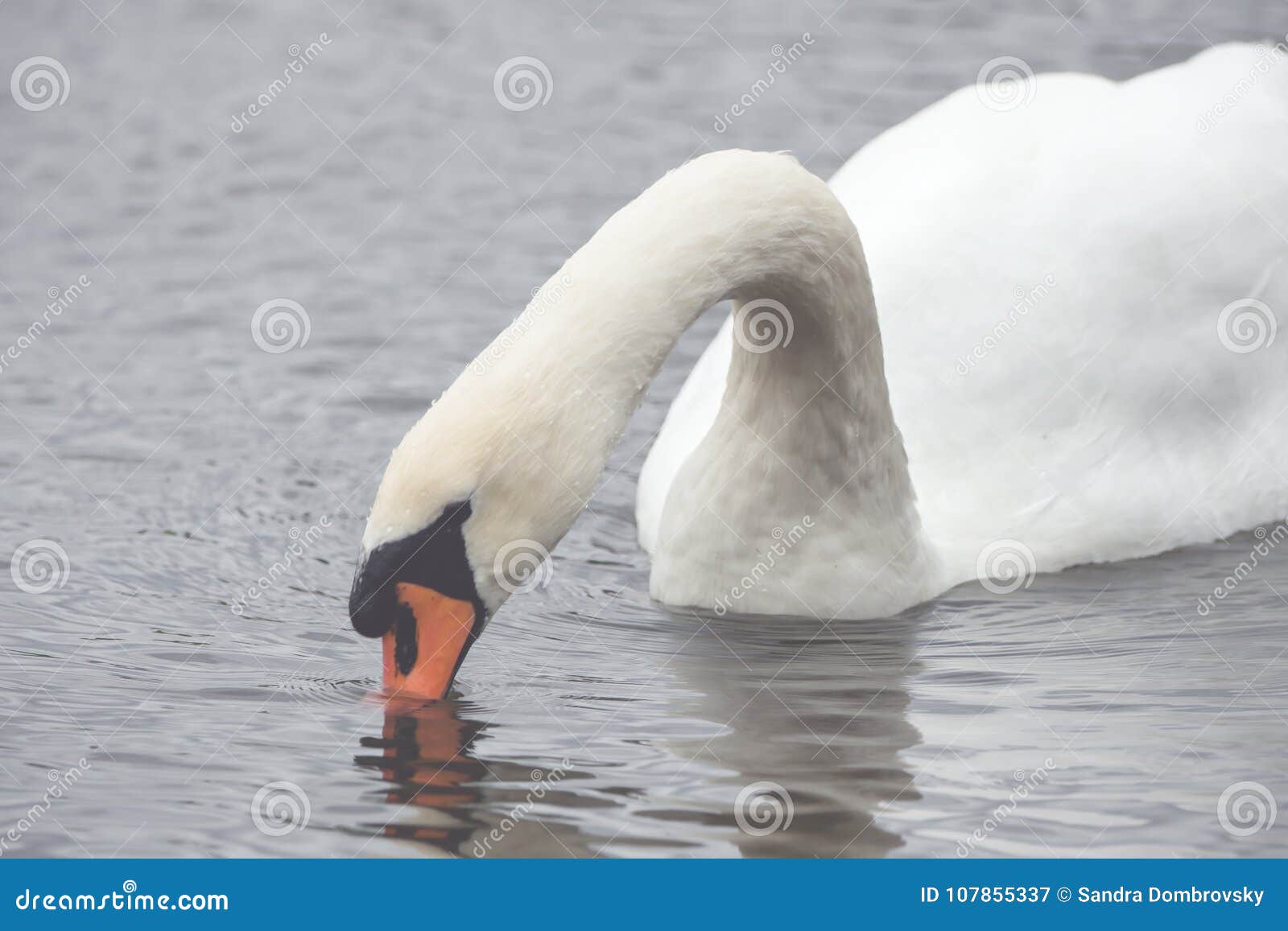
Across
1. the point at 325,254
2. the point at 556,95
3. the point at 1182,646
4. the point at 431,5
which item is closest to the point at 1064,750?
the point at 1182,646

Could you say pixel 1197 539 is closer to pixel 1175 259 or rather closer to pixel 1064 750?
pixel 1175 259
